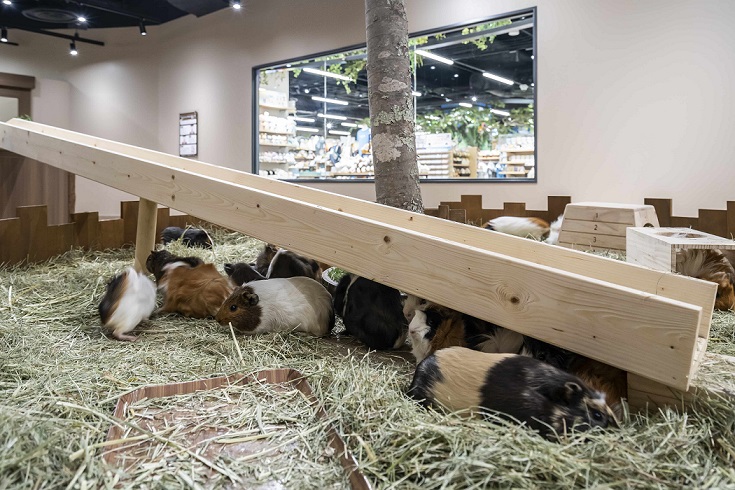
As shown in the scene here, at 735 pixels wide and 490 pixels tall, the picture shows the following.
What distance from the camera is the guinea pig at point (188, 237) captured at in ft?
14.4

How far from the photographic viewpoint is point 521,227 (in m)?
3.77

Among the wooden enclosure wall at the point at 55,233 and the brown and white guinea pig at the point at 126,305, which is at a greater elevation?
the wooden enclosure wall at the point at 55,233

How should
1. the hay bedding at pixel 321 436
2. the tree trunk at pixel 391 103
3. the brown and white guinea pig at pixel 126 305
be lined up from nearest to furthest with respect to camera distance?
1. the hay bedding at pixel 321 436
2. the brown and white guinea pig at pixel 126 305
3. the tree trunk at pixel 391 103

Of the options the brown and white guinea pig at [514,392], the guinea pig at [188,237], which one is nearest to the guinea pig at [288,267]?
the brown and white guinea pig at [514,392]

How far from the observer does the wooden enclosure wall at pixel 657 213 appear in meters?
3.40

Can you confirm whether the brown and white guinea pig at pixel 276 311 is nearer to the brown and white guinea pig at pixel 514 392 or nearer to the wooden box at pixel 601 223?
the brown and white guinea pig at pixel 514 392

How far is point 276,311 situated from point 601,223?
Answer: 2338 mm

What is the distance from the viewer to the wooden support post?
307 centimetres

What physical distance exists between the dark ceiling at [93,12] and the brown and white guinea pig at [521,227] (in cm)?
579

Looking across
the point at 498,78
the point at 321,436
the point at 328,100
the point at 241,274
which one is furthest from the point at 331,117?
the point at 321,436

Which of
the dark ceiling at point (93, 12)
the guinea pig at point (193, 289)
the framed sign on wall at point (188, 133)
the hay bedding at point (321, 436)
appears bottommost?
the hay bedding at point (321, 436)

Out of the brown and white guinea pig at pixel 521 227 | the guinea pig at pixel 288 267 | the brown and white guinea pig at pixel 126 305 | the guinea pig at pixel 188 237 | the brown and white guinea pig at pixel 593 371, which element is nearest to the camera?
the brown and white guinea pig at pixel 593 371

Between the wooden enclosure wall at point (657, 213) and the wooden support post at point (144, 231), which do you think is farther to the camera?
the wooden enclosure wall at point (657, 213)

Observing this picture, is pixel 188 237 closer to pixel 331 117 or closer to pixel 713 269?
pixel 331 117
